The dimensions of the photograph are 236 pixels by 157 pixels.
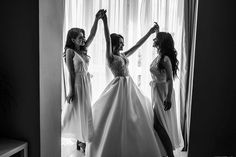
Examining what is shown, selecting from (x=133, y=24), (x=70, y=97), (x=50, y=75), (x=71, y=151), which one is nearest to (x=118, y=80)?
(x=70, y=97)

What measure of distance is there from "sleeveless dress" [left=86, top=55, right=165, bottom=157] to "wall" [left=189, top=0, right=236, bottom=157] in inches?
17.7

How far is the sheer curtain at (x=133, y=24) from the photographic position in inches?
90.7

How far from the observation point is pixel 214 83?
1418 millimetres

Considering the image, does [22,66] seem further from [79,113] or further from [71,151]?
[71,151]

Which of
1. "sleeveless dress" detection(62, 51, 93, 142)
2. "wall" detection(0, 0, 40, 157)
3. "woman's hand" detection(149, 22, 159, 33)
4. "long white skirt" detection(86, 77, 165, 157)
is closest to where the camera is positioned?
"wall" detection(0, 0, 40, 157)

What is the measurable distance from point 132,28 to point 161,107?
1027mm

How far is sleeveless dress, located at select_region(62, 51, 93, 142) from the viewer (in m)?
1.86

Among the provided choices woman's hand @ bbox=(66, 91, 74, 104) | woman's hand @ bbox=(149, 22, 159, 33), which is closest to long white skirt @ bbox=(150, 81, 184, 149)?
woman's hand @ bbox=(149, 22, 159, 33)

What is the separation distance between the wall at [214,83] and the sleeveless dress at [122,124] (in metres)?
0.45

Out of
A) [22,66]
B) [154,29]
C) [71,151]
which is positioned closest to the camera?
[22,66]

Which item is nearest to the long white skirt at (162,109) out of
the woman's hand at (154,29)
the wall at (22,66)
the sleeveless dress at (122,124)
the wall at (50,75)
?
the sleeveless dress at (122,124)

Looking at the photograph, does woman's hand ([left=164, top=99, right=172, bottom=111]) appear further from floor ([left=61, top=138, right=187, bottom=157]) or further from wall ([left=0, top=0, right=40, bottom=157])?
wall ([left=0, top=0, right=40, bottom=157])

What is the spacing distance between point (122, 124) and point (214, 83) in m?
0.85

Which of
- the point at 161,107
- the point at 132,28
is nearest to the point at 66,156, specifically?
the point at 161,107
